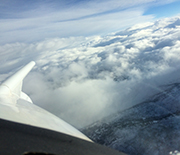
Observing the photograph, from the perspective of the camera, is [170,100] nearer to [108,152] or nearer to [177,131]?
[177,131]

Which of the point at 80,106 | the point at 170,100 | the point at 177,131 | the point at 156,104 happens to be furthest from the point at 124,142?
the point at 80,106

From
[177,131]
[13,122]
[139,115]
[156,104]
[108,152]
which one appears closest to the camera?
[108,152]

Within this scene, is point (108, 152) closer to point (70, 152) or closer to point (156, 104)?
point (70, 152)

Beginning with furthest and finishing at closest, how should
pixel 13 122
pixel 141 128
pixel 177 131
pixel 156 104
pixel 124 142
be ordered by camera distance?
pixel 156 104 < pixel 141 128 < pixel 124 142 < pixel 177 131 < pixel 13 122

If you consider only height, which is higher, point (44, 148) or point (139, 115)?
point (44, 148)

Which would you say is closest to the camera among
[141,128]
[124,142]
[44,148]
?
[44,148]

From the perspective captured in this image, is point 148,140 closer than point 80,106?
Yes

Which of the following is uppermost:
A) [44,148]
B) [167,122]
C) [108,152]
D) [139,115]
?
[44,148]

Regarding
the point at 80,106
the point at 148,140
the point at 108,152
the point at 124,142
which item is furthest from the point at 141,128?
the point at 80,106

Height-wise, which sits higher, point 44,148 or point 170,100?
point 44,148
